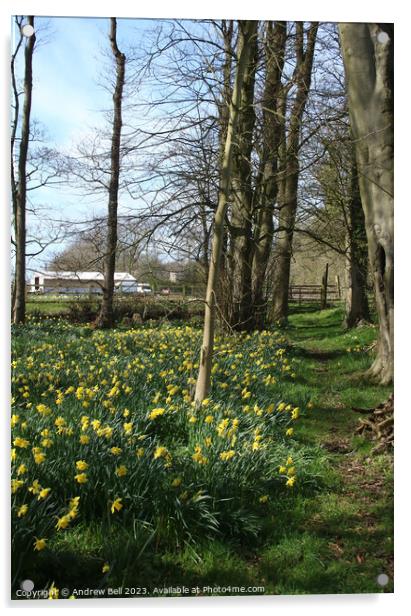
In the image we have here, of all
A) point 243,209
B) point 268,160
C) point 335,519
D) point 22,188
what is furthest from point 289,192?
point 335,519

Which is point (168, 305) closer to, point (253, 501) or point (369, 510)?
point (253, 501)

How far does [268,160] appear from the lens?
4340mm

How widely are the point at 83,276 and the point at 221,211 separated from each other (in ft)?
3.28

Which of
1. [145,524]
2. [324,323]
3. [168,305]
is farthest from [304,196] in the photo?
[145,524]

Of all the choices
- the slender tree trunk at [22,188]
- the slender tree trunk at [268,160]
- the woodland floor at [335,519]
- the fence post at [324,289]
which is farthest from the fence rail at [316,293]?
the slender tree trunk at [22,188]

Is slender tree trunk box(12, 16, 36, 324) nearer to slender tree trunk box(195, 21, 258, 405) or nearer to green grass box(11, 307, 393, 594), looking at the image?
slender tree trunk box(195, 21, 258, 405)

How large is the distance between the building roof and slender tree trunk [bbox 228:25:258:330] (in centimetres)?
92

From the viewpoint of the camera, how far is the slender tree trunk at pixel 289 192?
402 centimetres

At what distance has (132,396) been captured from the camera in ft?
11.9

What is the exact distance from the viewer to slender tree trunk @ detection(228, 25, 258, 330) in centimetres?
385

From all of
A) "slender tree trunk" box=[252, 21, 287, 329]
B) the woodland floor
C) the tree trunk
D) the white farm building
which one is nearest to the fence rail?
the woodland floor

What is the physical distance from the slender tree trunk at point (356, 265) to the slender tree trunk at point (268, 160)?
712 mm

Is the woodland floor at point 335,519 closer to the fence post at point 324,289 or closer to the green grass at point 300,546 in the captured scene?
the green grass at point 300,546

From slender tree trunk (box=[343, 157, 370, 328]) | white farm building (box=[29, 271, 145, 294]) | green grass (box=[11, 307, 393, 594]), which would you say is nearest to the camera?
green grass (box=[11, 307, 393, 594])
